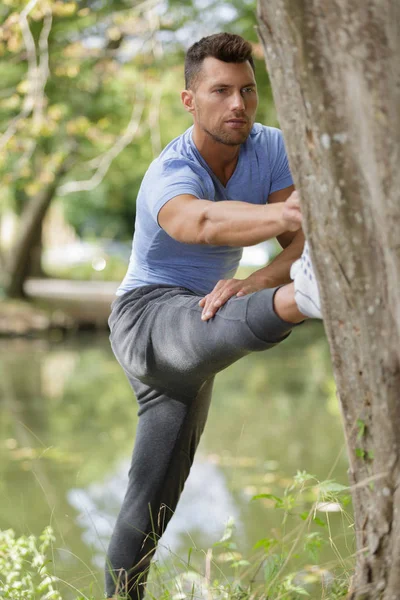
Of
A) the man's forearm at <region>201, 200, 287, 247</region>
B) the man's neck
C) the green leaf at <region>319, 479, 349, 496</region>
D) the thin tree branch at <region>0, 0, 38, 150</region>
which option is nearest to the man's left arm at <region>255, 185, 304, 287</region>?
the man's neck

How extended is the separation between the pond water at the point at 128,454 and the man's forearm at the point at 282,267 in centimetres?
71

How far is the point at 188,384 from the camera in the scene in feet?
11.5

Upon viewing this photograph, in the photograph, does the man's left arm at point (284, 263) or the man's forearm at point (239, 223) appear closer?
the man's forearm at point (239, 223)

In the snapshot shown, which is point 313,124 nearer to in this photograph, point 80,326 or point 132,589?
point 132,589

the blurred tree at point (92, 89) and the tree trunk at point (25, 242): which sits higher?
the blurred tree at point (92, 89)

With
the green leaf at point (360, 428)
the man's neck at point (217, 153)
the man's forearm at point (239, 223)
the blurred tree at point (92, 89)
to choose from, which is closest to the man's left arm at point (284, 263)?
the man's neck at point (217, 153)

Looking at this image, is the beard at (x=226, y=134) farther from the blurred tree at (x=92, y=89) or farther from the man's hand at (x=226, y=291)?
the blurred tree at (x=92, y=89)

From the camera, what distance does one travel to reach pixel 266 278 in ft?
10.9

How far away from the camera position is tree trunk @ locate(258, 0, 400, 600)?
2193mm

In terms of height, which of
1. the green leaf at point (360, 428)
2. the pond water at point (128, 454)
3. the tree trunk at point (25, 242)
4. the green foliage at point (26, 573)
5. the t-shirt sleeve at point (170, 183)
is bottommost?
the pond water at point (128, 454)

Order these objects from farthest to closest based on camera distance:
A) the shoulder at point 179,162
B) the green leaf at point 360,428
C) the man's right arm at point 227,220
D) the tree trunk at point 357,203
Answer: the shoulder at point 179,162 < the man's right arm at point 227,220 < the green leaf at point 360,428 < the tree trunk at point 357,203

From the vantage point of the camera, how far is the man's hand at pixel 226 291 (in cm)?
310

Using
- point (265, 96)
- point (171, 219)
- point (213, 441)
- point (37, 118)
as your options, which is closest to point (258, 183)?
point (171, 219)

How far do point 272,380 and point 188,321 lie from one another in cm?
886
